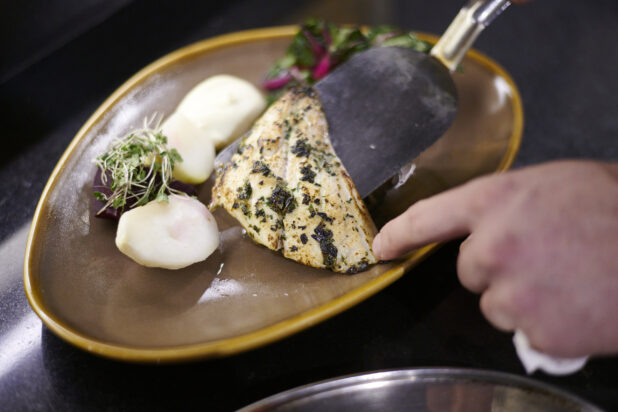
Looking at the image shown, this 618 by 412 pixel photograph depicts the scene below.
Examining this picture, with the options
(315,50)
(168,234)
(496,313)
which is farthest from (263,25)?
(496,313)

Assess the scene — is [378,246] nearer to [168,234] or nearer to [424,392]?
[424,392]

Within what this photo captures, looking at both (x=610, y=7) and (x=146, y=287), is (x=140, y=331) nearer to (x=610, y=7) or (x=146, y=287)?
(x=146, y=287)

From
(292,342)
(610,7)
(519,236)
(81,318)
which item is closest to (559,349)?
(519,236)

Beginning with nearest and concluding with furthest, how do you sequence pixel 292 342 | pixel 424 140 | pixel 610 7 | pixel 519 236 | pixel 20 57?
pixel 519 236 → pixel 292 342 → pixel 424 140 → pixel 20 57 → pixel 610 7

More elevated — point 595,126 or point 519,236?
point 519,236

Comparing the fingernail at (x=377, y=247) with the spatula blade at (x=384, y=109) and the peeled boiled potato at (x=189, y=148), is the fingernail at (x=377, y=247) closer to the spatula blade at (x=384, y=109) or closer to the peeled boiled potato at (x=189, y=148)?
the spatula blade at (x=384, y=109)

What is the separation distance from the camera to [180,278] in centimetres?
107

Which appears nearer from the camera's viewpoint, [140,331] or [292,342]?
[140,331]

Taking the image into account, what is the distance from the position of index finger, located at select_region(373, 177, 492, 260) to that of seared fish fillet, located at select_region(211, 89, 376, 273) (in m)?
0.13

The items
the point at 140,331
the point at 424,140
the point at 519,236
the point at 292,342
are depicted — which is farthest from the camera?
the point at 424,140

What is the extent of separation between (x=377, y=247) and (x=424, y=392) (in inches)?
11.1

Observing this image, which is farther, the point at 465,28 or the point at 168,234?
the point at 465,28

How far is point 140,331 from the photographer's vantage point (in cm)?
96

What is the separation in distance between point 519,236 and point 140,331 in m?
0.68
